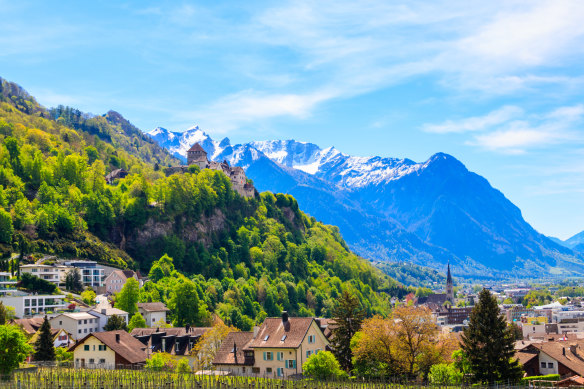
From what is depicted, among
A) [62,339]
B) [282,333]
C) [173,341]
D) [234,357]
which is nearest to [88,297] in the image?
[62,339]

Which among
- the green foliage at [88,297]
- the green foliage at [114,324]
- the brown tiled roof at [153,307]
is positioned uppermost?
the green foliage at [88,297]

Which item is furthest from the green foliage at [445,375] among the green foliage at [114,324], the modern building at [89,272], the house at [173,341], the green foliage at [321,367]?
the modern building at [89,272]

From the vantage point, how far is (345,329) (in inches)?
3275

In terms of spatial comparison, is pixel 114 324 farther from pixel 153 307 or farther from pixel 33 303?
pixel 153 307

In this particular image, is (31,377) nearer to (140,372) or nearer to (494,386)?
(140,372)

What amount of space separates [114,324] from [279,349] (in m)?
53.8

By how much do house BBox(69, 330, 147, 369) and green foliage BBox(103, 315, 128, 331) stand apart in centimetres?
3309

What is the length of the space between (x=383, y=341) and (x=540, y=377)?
1875cm

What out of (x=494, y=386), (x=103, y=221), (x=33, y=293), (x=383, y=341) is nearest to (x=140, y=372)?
(x=383, y=341)

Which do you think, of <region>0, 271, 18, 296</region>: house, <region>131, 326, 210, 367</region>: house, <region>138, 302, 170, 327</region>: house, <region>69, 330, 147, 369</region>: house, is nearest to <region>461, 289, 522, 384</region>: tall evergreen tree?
<region>69, 330, 147, 369</region>: house

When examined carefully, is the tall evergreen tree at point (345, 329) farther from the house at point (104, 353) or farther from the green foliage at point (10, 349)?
the green foliage at point (10, 349)

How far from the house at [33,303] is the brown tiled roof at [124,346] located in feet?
151

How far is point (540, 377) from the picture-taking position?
3095 inches

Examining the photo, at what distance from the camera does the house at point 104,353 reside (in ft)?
279
